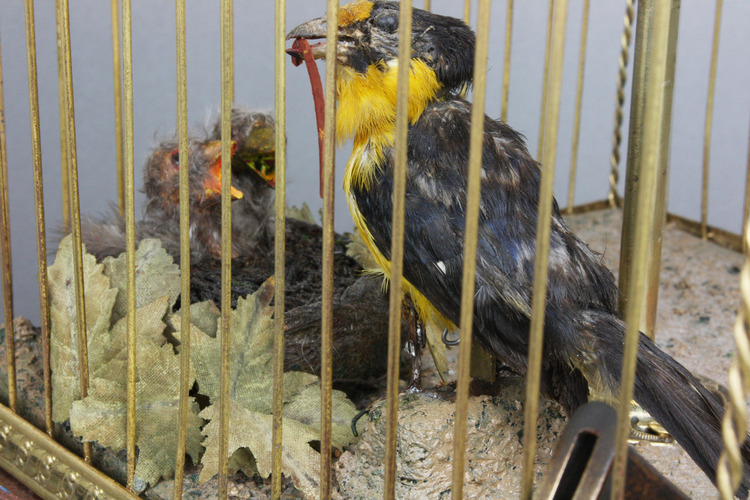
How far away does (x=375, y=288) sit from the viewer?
103cm

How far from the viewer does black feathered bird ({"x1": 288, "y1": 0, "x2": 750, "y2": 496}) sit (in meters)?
0.69

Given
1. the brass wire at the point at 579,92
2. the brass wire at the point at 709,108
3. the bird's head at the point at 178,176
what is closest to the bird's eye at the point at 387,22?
the bird's head at the point at 178,176

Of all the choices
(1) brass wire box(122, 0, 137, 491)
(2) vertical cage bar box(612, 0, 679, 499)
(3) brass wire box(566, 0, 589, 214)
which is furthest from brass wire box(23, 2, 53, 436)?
(3) brass wire box(566, 0, 589, 214)

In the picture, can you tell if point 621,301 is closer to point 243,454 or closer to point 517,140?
point 517,140

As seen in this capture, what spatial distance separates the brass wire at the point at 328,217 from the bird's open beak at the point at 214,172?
0.59m

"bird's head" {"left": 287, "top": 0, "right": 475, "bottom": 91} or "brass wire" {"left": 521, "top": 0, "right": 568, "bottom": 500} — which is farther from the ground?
"bird's head" {"left": 287, "top": 0, "right": 475, "bottom": 91}

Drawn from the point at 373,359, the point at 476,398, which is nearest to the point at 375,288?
the point at 373,359

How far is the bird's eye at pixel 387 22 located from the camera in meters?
0.80

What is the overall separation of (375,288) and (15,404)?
1.67 ft

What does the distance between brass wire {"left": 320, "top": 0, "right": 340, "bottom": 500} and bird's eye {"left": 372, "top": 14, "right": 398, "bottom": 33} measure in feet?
0.78

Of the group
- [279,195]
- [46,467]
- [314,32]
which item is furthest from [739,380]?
[46,467]

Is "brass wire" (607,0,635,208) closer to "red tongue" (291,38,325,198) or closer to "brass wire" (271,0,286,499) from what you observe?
"red tongue" (291,38,325,198)

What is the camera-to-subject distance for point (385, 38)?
79 centimetres

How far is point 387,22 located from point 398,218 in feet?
1.15
